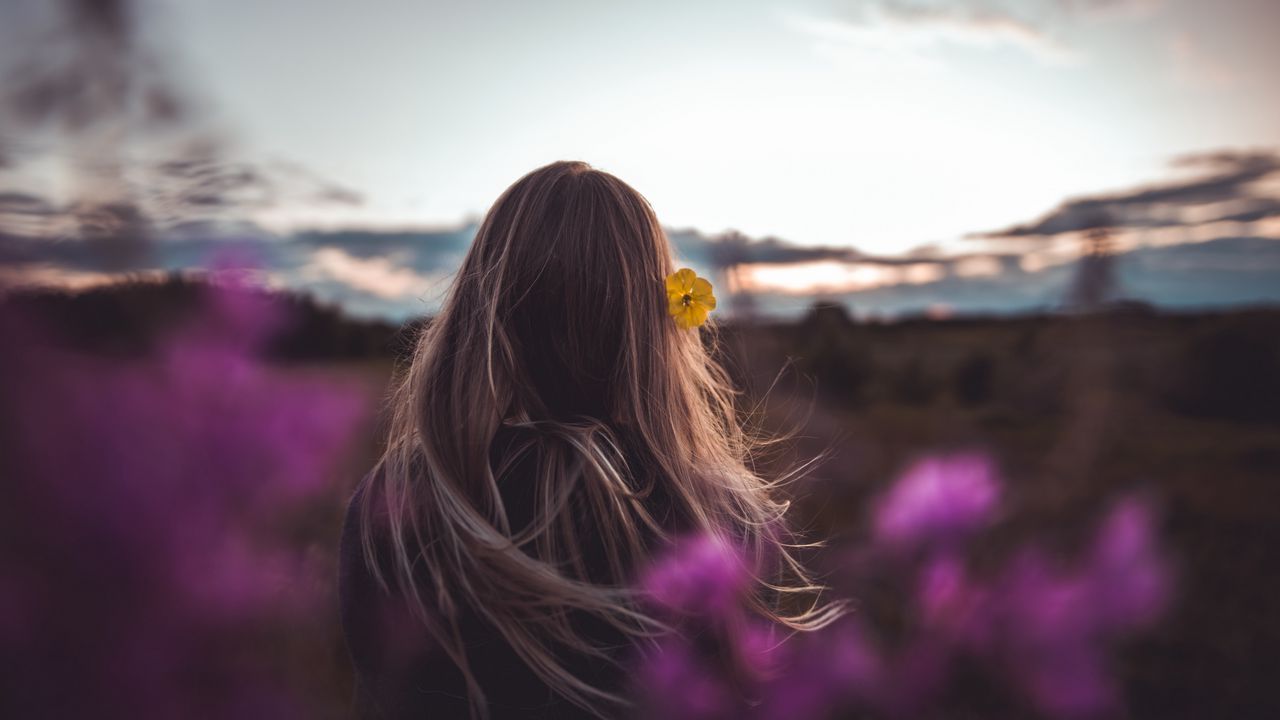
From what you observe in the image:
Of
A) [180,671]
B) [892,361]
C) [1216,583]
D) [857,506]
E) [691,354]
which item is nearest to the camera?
[180,671]

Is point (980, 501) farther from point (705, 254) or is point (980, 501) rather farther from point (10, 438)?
point (10, 438)

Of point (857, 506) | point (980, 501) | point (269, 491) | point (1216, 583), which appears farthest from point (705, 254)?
point (1216, 583)

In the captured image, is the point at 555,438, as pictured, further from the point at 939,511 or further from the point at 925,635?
the point at 939,511

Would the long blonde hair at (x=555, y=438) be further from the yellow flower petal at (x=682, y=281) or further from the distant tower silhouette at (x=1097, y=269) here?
the distant tower silhouette at (x=1097, y=269)

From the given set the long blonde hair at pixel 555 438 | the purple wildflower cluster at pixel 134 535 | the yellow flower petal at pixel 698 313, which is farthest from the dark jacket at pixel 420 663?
the purple wildflower cluster at pixel 134 535

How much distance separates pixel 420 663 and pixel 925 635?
87.2 inches

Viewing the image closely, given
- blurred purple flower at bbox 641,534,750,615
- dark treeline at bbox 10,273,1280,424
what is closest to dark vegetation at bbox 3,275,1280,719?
dark treeline at bbox 10,273,1280,424

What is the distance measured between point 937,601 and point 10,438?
3.04 meters

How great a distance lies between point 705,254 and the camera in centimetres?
221

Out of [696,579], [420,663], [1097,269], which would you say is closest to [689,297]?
[696,579]

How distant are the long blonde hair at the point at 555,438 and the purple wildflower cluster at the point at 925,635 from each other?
5.1 inches

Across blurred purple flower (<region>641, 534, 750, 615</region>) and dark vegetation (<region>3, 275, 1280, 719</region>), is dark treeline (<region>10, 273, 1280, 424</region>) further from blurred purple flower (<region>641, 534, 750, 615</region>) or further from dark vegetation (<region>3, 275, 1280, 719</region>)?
blurred purple flower (<region>641, 534, 750, 615</region>)

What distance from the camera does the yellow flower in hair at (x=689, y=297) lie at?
1524 mm

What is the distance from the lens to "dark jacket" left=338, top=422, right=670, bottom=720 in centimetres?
137
